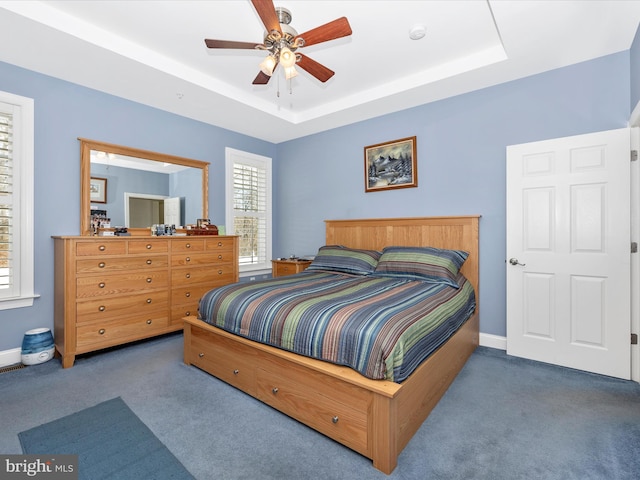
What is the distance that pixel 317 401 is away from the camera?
5.83ft

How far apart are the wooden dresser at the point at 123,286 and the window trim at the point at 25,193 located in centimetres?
19

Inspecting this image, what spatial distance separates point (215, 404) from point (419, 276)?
198 cm

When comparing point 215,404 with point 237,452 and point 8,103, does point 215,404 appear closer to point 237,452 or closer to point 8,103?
point 237,452

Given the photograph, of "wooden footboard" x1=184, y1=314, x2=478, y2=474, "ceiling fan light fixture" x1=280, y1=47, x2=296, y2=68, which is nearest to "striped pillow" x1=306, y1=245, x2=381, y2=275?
"wooden footboard" x1=184, y1=314, x2=478, y2=474

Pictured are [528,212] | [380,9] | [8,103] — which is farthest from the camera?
[528,212]

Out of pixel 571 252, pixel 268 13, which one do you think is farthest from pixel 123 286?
pixel 571 252

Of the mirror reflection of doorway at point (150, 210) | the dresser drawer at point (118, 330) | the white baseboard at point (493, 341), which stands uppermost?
the mirror reflection of doorway at point (150, 210)

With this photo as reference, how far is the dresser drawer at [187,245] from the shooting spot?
3400mm

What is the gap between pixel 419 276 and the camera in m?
2.96

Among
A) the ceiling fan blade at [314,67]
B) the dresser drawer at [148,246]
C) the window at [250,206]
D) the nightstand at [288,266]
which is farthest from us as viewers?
the window at [250,206]

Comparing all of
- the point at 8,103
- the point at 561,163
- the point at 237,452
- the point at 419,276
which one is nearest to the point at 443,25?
the point at 561,163

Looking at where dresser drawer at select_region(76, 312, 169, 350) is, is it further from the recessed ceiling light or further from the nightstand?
the recessed ceiling light

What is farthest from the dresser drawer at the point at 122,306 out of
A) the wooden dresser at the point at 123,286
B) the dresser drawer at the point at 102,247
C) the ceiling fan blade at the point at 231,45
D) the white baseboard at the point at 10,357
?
the ceiling fan blade at the point at 231,45

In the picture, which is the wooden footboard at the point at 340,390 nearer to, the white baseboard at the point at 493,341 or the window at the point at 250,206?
the white baseboard at the point at 493,341
